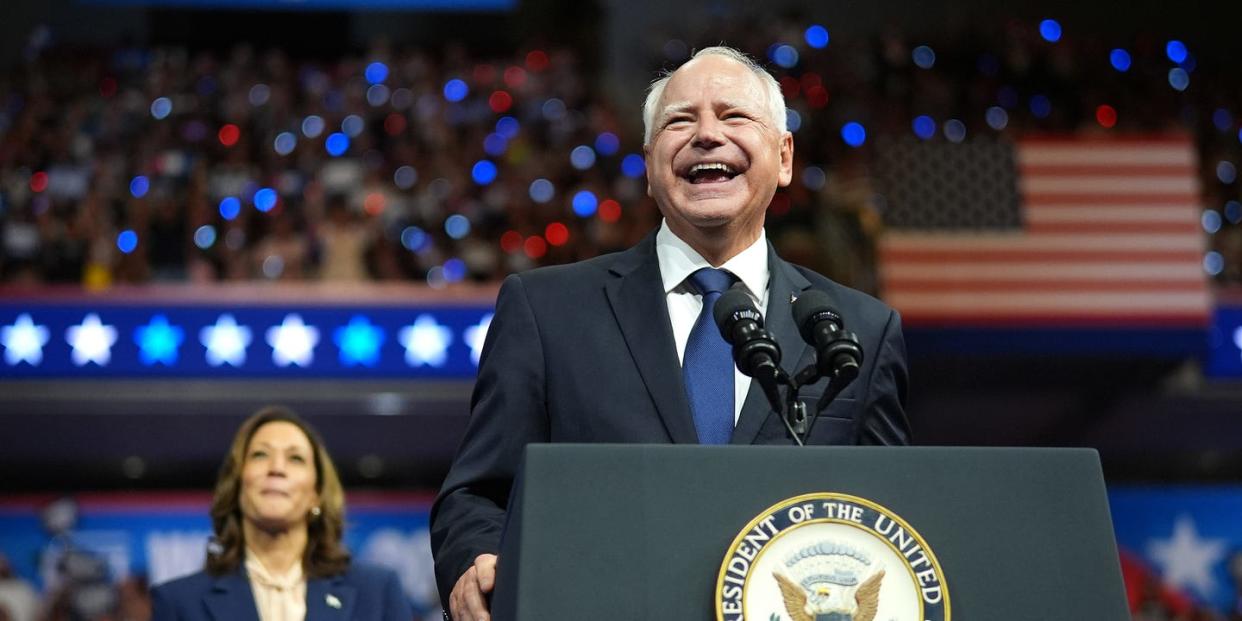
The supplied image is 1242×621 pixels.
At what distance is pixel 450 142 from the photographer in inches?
396

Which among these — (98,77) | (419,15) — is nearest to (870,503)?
(98,77)

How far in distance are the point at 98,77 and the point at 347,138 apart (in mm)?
2810

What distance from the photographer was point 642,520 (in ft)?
4.36

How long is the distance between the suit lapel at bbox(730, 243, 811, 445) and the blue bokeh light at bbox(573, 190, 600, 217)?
23.5 feet

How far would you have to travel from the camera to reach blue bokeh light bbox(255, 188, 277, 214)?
29.3 feet

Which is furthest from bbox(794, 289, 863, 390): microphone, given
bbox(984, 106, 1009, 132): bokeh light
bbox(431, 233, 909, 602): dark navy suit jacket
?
bbox(984, 106, 1009, 132): bokeh light

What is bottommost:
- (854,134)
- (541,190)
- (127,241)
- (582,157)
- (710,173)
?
(710,173)

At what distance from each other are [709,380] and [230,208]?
7.50m

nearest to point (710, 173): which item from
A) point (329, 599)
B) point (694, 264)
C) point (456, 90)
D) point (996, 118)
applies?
point (694, 264)

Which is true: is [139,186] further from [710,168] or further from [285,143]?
[710,168]

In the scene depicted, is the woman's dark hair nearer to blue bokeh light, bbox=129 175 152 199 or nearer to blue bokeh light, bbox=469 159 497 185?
blue bokeh light, bbox=129 175 152 199

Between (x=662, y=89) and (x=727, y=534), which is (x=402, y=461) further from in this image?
(x=727, y=534)

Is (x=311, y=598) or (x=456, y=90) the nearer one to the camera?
(x=311, y=598)

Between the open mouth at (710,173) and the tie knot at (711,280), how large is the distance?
4.5 inches
